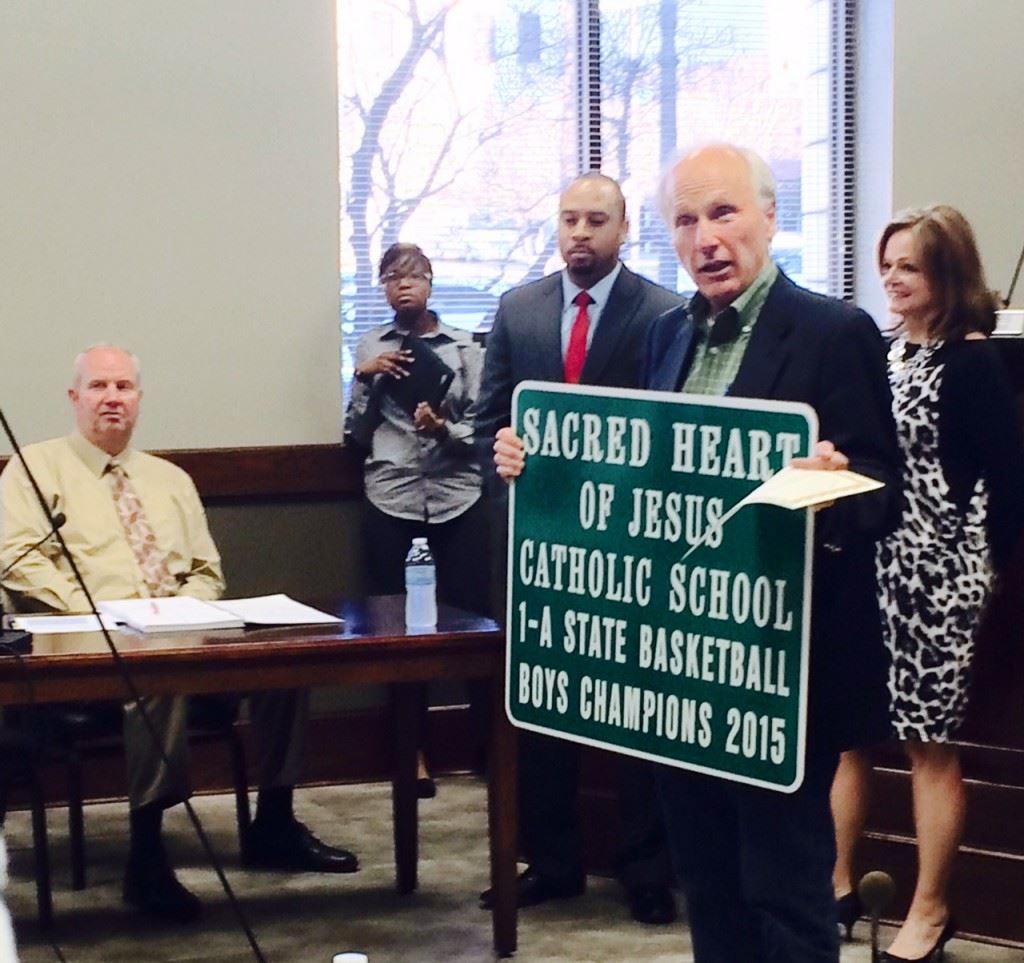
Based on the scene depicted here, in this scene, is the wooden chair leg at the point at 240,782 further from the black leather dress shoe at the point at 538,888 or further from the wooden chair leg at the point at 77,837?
the black leather dress shoe at the point at 538,888

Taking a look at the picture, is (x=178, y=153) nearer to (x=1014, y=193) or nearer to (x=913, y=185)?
(x=913, y=185)

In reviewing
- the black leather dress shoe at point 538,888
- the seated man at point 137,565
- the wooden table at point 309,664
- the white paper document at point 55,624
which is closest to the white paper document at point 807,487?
the wooden table at point 309,664

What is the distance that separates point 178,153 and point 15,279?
0.62 meters

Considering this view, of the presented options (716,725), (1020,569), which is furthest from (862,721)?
(1020,569)

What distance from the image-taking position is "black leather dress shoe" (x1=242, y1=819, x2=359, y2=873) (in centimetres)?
450

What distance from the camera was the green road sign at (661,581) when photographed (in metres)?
2.29

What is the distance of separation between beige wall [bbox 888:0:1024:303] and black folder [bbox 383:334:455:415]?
193cm

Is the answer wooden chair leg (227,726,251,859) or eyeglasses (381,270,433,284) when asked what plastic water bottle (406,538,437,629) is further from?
eyeglasses (381,270,433,284)

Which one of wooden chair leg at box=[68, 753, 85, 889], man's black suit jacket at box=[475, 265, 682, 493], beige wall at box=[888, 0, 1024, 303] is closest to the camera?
man's black suit jacket at box=[475, 265, 682, 493]

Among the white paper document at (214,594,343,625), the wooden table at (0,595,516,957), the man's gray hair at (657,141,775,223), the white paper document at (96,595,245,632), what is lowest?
the wooden table at (0,595,516,957)

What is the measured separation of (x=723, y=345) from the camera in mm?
2498

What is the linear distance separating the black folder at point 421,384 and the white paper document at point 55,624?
1.64 meters

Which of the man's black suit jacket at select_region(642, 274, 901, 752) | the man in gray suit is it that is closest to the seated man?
the man in gray suit

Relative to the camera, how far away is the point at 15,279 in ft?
17.0
